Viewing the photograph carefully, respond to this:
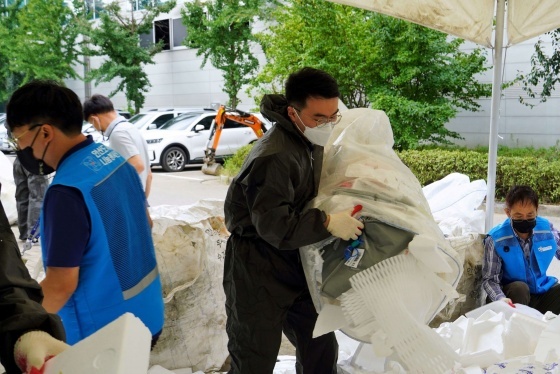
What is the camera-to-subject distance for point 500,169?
379 inches

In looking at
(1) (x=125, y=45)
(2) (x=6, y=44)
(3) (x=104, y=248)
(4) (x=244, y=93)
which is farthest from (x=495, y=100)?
(2) (x=6, y=44)

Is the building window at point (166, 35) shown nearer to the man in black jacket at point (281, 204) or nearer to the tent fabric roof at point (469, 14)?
the tent fabric roof at point (469, 14)

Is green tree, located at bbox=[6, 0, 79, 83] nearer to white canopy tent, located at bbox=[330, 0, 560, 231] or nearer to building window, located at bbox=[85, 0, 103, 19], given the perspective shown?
building window, located at bbox=[85, 0, 103, 19]

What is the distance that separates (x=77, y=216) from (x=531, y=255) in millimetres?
3037

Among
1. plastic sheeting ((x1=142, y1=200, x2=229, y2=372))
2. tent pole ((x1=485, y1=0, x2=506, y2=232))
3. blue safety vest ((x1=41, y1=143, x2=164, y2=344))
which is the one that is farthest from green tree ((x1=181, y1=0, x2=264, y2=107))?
blue safety vest ((x1=41, y1=143, x2=164, y2=344))

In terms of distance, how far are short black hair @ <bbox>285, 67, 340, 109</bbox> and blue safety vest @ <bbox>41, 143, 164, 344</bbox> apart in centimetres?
83

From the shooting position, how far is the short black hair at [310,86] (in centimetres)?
253

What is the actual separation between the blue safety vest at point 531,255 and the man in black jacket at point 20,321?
3203 mm

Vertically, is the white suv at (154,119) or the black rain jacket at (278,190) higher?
the black rain jacket at (278,190)

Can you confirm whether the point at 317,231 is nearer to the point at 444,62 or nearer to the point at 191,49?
the point at 444,62

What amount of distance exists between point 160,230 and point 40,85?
61.6 inches

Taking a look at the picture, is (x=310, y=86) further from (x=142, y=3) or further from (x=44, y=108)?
(x=142, y=3)

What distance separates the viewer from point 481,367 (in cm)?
300

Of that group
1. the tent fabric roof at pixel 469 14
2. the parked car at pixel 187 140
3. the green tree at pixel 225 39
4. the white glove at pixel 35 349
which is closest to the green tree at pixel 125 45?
the green tree at pixel 225 39
